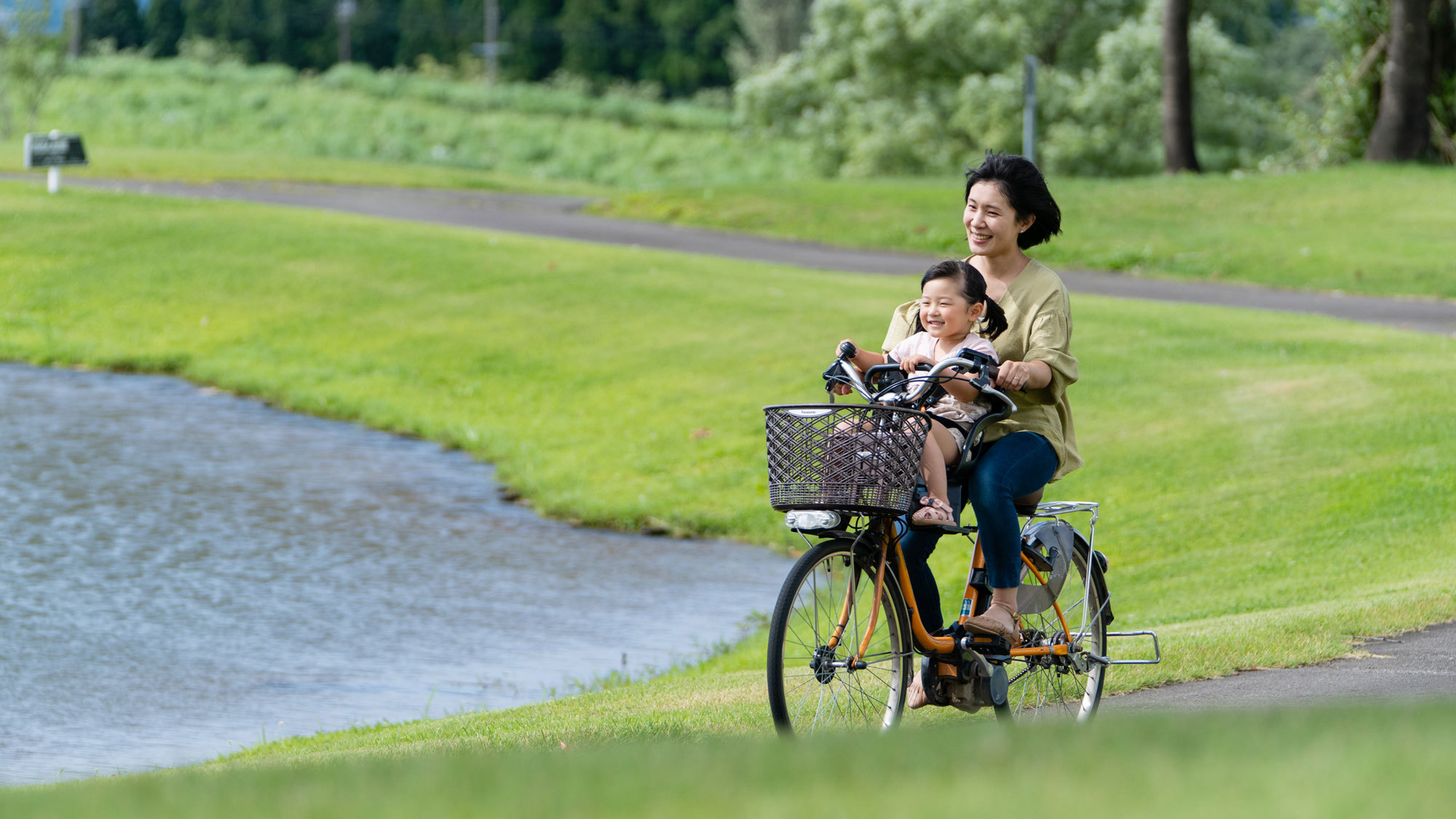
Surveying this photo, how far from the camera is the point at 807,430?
5031 mm

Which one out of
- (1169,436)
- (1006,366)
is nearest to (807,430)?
(1006,366)

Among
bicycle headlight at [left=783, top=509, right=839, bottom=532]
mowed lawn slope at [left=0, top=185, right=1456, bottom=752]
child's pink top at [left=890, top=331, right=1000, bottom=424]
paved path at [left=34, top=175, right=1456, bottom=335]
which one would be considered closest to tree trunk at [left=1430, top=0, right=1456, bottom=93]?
paved path at [left=34, top=175, right=1456, bottom=335]

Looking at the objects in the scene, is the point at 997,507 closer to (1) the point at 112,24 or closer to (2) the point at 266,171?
(2) the point at 266,171

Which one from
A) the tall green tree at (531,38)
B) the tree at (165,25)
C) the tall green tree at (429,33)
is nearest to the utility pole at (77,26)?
the tree at (165,25)

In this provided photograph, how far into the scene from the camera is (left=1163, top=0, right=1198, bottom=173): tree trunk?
96.7 feet

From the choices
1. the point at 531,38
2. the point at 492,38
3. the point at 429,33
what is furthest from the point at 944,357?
the point at 429,33

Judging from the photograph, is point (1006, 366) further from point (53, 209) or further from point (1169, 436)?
point (53, 209)

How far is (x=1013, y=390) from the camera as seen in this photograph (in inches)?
218

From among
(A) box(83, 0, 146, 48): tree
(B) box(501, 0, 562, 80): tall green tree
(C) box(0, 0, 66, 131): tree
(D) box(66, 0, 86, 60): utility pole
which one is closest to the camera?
(C) box(0, 0, 66, 131): tree

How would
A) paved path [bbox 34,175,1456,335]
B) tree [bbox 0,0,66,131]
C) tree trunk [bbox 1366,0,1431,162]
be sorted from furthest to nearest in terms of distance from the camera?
tree [bbox 0,0,66,131]
tree trunk [bbox 1366,0,1431,162]
paved path [bbox 34,175,1456,335]

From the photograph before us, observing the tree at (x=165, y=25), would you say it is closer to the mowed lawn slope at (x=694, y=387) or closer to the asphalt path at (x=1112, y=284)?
the asphalt path at (x=1112, y=284)

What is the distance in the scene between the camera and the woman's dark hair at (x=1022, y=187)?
5758mm

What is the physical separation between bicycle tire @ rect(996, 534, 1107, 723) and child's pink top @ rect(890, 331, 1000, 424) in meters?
0.89

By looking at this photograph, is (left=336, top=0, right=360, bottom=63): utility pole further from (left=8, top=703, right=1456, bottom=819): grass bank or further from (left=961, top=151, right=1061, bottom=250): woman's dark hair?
(left=8, top=703, right=1456, bottom=819): grass bank
